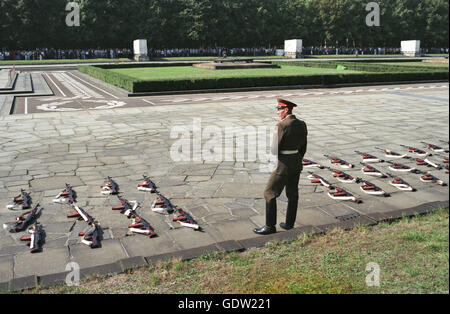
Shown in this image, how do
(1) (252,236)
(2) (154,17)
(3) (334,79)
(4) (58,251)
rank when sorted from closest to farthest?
1. (4) (58,251)
2. (1) (252,236)
3. (3) (334,79)
4. (2) (154,17)

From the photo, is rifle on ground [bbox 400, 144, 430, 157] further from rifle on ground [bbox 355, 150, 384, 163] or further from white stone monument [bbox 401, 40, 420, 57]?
white stone monument [bbox 401, 40, 420, 57]

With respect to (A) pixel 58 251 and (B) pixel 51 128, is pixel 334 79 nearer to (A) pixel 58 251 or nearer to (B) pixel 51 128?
(B) pixel 51 128

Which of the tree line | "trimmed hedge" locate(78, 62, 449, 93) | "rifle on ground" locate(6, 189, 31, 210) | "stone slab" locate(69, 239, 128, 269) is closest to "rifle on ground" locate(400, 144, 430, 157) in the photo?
"stone slab" locate(69, 239, 128, 269)

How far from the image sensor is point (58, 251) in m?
4.91

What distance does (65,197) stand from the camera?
6.55 metres

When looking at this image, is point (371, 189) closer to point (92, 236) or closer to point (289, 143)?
point (289, 143)

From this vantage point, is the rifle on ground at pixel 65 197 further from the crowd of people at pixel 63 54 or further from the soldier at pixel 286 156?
the crowd of people at pixel 63 54

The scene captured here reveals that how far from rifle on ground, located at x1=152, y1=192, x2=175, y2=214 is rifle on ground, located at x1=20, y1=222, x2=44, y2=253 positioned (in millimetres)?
1544

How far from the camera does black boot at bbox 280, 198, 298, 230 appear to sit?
5.34 m


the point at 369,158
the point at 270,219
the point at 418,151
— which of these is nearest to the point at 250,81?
the point at 418,151

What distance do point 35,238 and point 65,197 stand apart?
1.51 meters

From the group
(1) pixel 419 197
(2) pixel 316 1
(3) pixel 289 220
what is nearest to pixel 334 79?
(1) pixel 419 197

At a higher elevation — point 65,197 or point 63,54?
point 63,54

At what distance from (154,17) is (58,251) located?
5686cm
